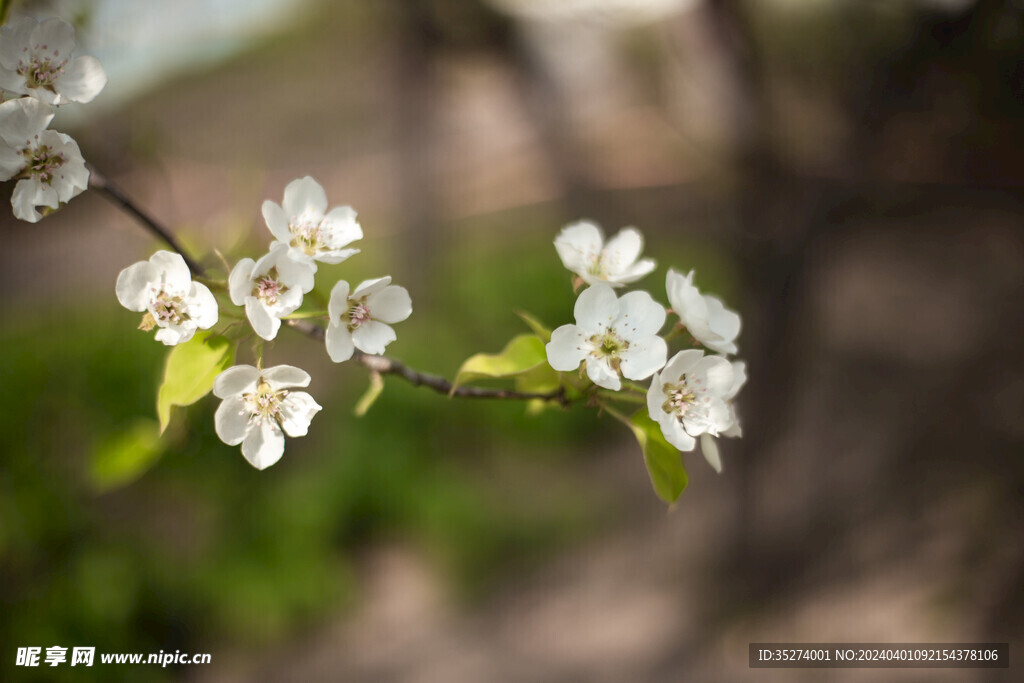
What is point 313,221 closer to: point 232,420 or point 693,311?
point 232,420

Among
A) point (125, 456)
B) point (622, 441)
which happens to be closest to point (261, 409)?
point (125, 456)

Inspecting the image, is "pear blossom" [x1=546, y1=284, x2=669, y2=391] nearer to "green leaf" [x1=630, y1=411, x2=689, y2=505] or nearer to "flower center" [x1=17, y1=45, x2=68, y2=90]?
"green leaf" [x1=630, y1=411, x2=689, y2=505]

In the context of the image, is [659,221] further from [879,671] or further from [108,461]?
[108,461]

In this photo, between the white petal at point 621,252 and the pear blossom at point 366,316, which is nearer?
the pear blossom at point 366,316

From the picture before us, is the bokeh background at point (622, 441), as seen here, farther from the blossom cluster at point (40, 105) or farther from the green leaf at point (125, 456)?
the blossom cluster at point (40, 105)

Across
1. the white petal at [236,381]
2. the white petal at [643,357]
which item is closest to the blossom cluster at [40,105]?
the white petal at [236,381]

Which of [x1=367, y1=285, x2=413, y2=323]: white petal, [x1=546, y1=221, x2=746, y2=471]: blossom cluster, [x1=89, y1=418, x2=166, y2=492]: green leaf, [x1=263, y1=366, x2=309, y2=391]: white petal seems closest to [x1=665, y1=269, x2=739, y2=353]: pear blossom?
[x1=546, y1=221, x2=746, y2=471]: blossom cluster

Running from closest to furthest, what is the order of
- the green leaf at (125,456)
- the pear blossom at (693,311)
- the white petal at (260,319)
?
the white petal at (260,319) < the pear blossom at (693,311) < the green leaf at (125,456)
